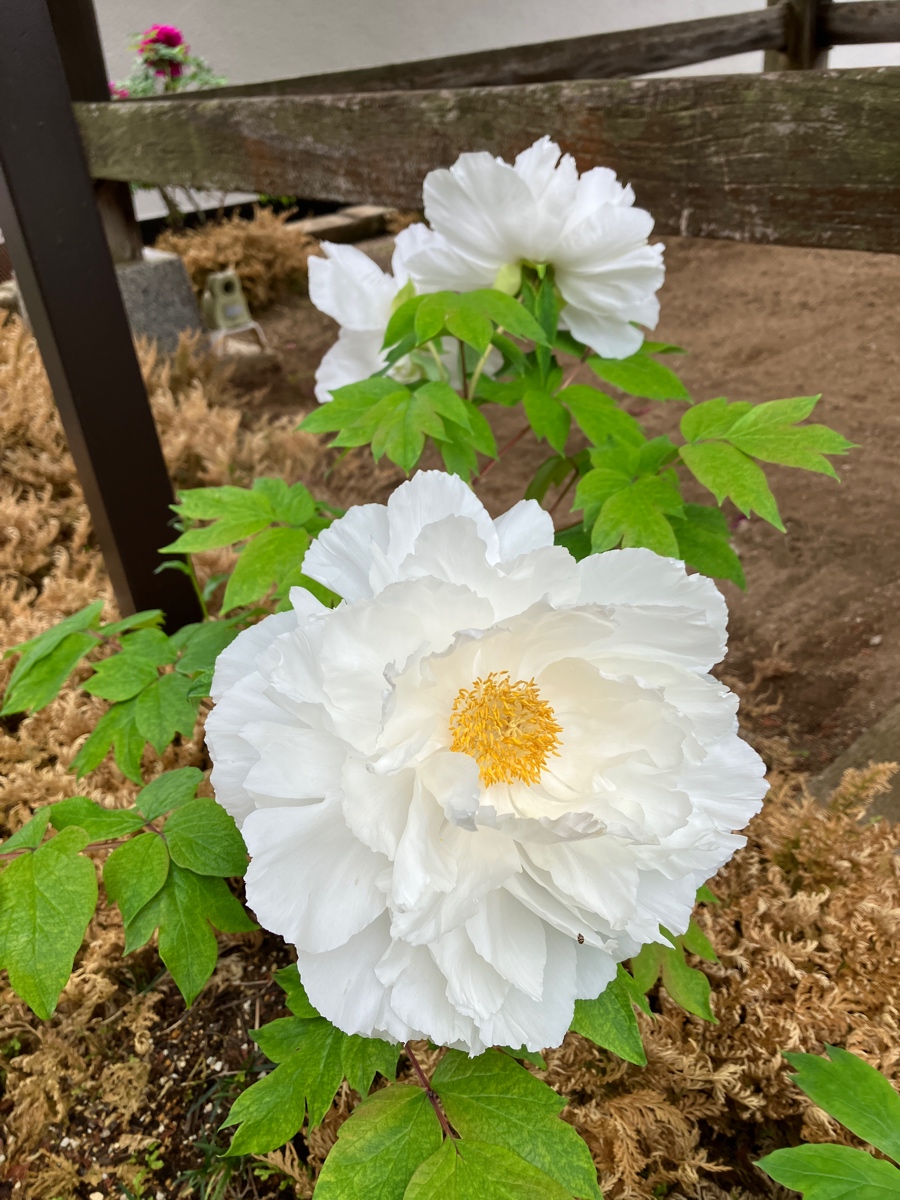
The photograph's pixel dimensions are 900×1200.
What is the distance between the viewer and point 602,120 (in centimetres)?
125

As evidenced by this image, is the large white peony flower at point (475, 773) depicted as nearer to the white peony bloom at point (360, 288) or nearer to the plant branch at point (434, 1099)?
the plant branch at point (434, 1099)

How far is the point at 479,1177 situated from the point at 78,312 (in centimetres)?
156

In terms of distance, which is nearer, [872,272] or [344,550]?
[344,550]

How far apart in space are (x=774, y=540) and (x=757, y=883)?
4.81 feet

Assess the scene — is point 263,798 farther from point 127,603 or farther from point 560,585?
point 127,603

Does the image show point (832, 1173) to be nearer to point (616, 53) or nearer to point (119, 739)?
point (119, 739)

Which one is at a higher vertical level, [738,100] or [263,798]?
[738,100]

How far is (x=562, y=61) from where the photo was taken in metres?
3.41

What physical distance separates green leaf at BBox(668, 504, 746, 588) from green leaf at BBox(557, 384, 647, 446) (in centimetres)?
13

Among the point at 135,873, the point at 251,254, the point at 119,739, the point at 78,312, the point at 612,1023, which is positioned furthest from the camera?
the point at 251,254

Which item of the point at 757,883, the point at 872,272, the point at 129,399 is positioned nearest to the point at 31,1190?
the point at 757,883

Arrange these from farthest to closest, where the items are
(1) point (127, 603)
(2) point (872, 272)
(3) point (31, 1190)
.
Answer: (2) point (872, 272), (1) point (127, 603), (3) point (31, 1190)

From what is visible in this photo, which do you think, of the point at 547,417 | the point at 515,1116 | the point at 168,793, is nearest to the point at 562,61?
the point at 547,417

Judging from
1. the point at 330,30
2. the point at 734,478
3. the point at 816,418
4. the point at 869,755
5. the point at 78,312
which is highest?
the point at 330,30
